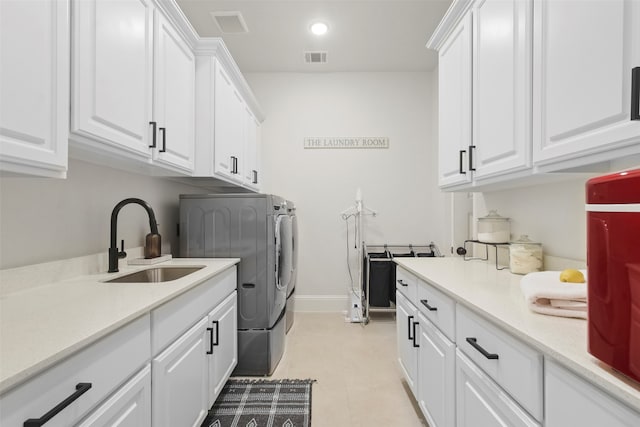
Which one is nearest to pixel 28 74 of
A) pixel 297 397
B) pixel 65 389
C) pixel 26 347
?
pixel 26 347

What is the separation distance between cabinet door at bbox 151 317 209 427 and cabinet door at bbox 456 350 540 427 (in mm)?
1154

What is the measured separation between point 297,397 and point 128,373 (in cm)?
135

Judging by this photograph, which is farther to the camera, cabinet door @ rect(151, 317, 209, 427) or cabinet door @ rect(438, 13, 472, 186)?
cabinet door @ rect(438, 13, 472, 186)

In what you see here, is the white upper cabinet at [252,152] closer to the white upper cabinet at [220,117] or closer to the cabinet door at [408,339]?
the white upper cabinet at [220,117]

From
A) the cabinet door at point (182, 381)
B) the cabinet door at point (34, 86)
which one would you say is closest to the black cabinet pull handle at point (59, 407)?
the cabinet door at point (182, 381)

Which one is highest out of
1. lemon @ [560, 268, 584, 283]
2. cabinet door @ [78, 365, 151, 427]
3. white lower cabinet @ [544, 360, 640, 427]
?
lemon @ [560, 268, 584, 283]

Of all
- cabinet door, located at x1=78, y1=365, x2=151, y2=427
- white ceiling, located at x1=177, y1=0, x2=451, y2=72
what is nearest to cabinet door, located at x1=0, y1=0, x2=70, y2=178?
cabinet door, located at x1=78, y1=365, x2=151, y2=427

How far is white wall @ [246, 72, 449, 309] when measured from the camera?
3.87 metres

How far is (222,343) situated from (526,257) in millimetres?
1787

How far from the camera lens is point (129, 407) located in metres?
1.01

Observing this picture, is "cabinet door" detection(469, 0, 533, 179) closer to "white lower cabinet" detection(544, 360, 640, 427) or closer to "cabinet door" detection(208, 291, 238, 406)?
"white lower cabinet" detection(544, 360, 640, 427)

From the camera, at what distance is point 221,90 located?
2.45 m

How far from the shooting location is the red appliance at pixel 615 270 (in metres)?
0.56

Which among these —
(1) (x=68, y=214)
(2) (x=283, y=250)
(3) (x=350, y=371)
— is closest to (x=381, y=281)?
(3) (x=350, y=371)
